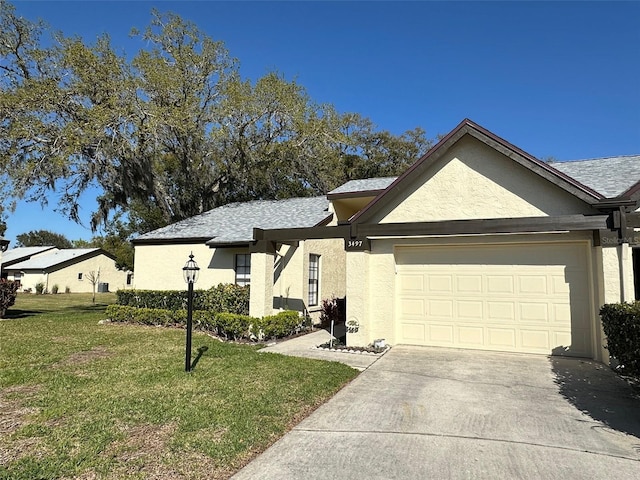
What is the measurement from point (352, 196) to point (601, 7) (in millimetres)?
8753

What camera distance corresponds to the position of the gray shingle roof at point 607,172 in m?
9.41

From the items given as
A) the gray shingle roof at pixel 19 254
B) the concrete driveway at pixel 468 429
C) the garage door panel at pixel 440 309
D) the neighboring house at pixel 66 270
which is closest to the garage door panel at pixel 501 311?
the garage door panel at pixel 440 309

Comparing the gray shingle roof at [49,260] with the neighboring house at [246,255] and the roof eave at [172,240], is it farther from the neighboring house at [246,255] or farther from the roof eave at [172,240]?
the neighboring house at [246,255]

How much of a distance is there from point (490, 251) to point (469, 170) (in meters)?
2.00

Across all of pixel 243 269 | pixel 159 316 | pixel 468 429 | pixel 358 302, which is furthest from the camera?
pixel 243 269

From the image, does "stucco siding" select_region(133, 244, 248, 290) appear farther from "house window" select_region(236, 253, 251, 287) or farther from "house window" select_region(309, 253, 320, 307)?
"house window" select_region(309, 253, 320, 307)

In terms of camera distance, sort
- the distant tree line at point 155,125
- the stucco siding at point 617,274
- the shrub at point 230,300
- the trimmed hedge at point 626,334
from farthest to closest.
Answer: the distant tree line at point 155,125
the shrub at point 230,300
the stucco siding at point 617,274
the trimmed hedge at point 626,334

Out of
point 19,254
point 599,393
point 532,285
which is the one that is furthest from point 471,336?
point 19,254

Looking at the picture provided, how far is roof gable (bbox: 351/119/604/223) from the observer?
849 centimetres

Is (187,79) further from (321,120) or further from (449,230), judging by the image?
(449,230)

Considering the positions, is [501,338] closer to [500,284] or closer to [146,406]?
[500,284]

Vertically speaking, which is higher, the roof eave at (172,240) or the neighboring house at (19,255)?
the neighboring house at (19,255)

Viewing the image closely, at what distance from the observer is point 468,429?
490 cm

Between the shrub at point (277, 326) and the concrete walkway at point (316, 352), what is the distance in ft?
1.19
